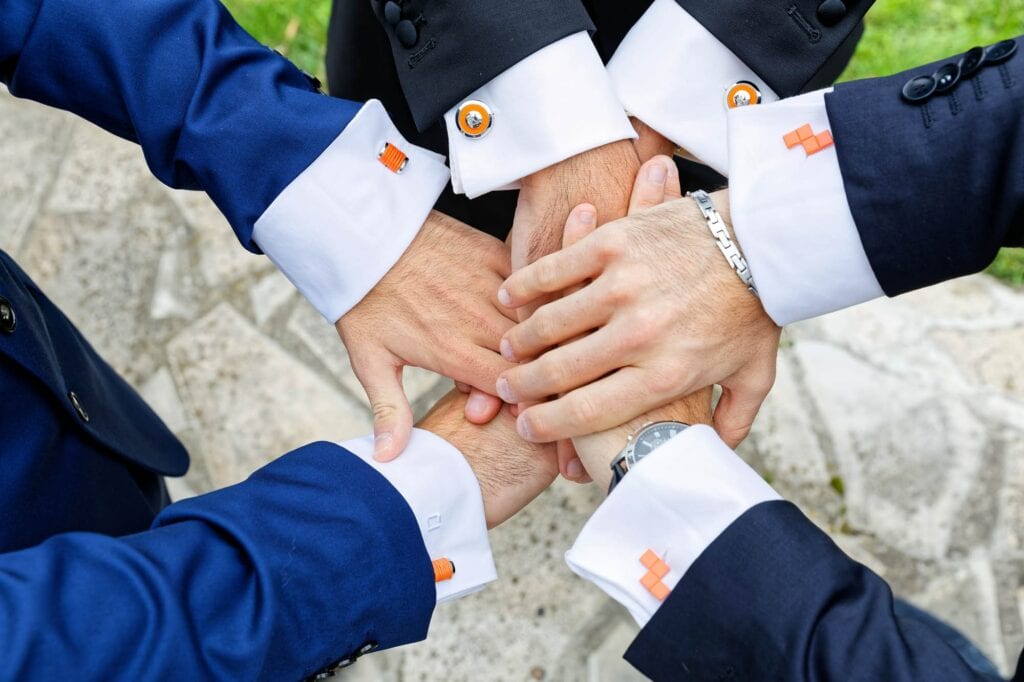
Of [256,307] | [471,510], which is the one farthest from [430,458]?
[256,307]

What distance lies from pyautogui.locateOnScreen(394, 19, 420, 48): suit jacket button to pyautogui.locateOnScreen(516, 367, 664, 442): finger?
615 millimetres

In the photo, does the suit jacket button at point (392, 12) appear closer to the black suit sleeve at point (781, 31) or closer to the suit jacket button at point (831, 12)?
the black suit sleeve at point (781, 31)

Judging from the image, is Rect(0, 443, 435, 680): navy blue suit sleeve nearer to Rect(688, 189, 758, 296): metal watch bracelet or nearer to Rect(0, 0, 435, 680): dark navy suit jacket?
Rect(0, 0, 435, 680): dark navy suit jacket

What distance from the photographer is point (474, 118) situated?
1507 millimetres

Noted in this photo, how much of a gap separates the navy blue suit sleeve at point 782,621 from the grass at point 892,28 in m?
2.05

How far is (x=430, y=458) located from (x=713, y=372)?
0.46 metres

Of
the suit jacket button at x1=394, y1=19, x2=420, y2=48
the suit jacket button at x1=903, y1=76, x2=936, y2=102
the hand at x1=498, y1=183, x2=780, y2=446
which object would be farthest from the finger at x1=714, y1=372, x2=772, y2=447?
the suit jacket button at x1=394, y1=19, x2=420, y2=48

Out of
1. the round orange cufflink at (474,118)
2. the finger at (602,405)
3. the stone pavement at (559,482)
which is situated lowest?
the stone pavement at (559,482)

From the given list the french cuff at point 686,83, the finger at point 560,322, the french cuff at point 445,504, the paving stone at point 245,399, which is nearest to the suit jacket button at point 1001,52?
the french cuff at point 686,83

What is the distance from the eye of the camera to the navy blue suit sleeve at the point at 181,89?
4.53 feet

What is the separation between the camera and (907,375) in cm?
229

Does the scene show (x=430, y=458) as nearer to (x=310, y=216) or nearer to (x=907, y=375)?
(x=310, y=216)

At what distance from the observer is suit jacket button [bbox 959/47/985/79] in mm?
1223

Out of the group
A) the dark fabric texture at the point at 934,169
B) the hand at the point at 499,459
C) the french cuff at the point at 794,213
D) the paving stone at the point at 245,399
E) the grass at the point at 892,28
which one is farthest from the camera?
the grass at the point at 892,28
